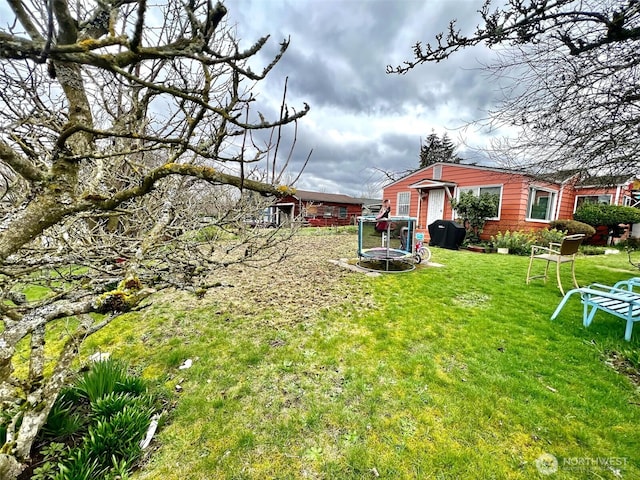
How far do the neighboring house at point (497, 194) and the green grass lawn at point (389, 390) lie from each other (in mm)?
6305

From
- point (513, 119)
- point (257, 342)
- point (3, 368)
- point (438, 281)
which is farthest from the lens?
point (438, 281)

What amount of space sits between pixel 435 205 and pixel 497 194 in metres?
2.74

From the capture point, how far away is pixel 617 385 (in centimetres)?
251

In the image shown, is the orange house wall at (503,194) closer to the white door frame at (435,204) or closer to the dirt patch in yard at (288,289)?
the white door frame at (435,204)

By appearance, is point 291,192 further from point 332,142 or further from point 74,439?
point 332,142

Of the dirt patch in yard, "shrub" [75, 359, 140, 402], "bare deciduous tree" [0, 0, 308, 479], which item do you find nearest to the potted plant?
the dirt patch in yard

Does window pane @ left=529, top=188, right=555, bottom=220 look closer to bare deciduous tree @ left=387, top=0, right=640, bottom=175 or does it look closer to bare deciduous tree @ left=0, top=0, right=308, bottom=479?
bare deciduous tree @ left=387, top=0, right=640, bottom=175

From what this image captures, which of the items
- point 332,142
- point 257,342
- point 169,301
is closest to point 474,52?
point 332,142

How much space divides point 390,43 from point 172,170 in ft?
17.6

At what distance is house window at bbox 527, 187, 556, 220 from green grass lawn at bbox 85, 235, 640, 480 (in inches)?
336

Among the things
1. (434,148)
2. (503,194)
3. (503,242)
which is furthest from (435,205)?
(434,148)

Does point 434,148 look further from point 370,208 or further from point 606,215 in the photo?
point 606,215

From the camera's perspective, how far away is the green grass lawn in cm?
186

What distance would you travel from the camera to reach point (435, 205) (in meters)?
13.0
